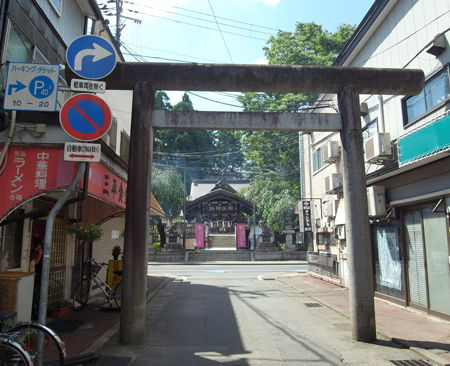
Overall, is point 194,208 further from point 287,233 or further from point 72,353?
point 72,353

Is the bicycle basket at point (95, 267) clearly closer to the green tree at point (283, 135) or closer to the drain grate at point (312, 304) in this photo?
the drain grate at point (312, 304)

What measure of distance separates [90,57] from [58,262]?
6.51 metres

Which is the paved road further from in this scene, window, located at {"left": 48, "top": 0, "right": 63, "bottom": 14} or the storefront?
window, located at {"left": 48, "top": 0, "right": 63, "bottom": 14}

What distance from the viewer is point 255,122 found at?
295 inches

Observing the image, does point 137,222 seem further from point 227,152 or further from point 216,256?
point 227,152

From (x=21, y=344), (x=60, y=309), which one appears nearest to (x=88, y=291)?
(x=60, y=309)

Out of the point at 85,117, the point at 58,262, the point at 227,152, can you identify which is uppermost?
the point at 227,152

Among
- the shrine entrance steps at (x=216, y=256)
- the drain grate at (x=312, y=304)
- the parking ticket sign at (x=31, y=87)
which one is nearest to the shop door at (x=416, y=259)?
the drain grate at (x=312, y=304)

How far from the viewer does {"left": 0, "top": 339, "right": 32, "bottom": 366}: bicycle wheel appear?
409 cm

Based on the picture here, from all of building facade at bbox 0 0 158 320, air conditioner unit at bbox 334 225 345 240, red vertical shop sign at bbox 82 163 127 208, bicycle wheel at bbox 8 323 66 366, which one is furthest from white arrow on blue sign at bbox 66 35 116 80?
air conditioner unit at bbox 334 225 345 240

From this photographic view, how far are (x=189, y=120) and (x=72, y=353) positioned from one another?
15.2 feet

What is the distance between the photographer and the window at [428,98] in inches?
322

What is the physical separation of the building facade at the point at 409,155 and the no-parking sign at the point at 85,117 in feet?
20.8

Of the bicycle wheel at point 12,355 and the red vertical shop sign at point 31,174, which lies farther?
the red vertical shop sign at point 31,174
